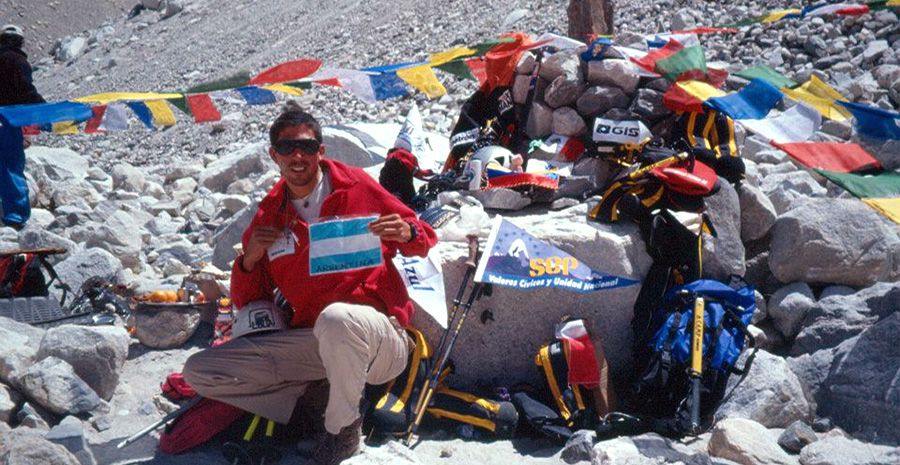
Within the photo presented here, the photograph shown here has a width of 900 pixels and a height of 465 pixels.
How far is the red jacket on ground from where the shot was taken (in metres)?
4.62

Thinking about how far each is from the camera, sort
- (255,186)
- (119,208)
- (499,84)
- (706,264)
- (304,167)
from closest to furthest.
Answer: (304,167), (706,264), (499,84), (119,208), (255,186)

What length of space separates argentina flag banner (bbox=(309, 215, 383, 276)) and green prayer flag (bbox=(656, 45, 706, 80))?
126 inches

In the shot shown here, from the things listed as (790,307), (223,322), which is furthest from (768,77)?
(223,322)

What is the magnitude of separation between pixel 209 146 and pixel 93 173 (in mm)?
2656

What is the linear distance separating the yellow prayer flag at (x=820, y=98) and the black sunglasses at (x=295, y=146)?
2.98 m

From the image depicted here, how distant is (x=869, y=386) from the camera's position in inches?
201

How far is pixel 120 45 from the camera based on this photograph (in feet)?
86.9

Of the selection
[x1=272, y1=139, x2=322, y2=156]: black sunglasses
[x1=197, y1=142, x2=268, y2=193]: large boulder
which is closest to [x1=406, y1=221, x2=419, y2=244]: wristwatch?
[x1=272, y1=139, x2=322, y2=156]: black sunglasses

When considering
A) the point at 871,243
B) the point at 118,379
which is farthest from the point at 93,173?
the point at 871,243

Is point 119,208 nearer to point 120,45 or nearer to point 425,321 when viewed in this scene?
point 425,321

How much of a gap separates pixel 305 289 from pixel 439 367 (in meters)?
1.07

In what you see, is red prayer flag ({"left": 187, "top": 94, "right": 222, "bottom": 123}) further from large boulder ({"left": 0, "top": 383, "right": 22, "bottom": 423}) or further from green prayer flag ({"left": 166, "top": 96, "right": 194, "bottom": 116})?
large boulder ({"left": 0, "top": 383, "right": 22, "bottom": 423})

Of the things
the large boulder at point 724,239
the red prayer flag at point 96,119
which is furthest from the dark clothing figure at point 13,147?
the large boulder at point 724,239

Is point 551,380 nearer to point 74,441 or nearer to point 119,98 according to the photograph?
point 74,441
